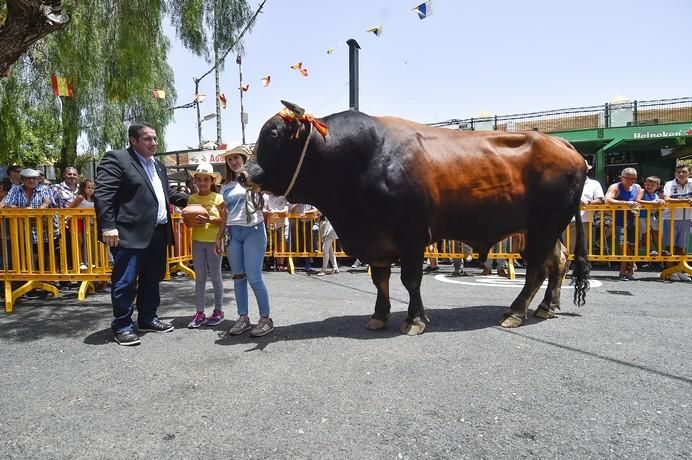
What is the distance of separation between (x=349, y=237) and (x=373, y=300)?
1.92 meters

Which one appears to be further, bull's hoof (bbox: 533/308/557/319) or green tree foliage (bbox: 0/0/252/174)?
green tree foliage (bbox: 0/0/252/174)

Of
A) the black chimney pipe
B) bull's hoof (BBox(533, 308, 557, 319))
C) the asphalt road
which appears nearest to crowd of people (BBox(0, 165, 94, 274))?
the asphalt road

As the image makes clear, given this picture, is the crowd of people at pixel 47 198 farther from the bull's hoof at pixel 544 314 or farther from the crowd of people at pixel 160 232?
the bull's hoof at pixel 544 314

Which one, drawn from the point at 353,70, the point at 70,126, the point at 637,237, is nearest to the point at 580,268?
the point at 637,237

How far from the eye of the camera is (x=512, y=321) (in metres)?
4.46

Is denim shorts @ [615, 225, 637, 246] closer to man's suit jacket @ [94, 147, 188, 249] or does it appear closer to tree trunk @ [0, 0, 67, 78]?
man's suit jacket @ [94, 147, 188, 249]

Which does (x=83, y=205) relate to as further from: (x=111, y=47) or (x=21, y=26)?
(x=21, y=26)

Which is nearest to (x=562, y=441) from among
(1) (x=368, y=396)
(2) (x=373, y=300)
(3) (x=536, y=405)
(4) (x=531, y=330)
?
(3) (x=536, y=405)

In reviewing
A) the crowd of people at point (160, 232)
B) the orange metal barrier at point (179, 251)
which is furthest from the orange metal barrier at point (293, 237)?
the crowd of people at point (160, 232)

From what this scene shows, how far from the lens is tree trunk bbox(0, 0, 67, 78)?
4.68 metres

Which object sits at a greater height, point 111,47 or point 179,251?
point 111,47

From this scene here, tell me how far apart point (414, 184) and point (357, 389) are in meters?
1.93

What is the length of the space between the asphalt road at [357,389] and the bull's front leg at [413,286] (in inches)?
5.9

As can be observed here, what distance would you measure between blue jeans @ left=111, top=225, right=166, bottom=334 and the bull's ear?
1.84 meters
